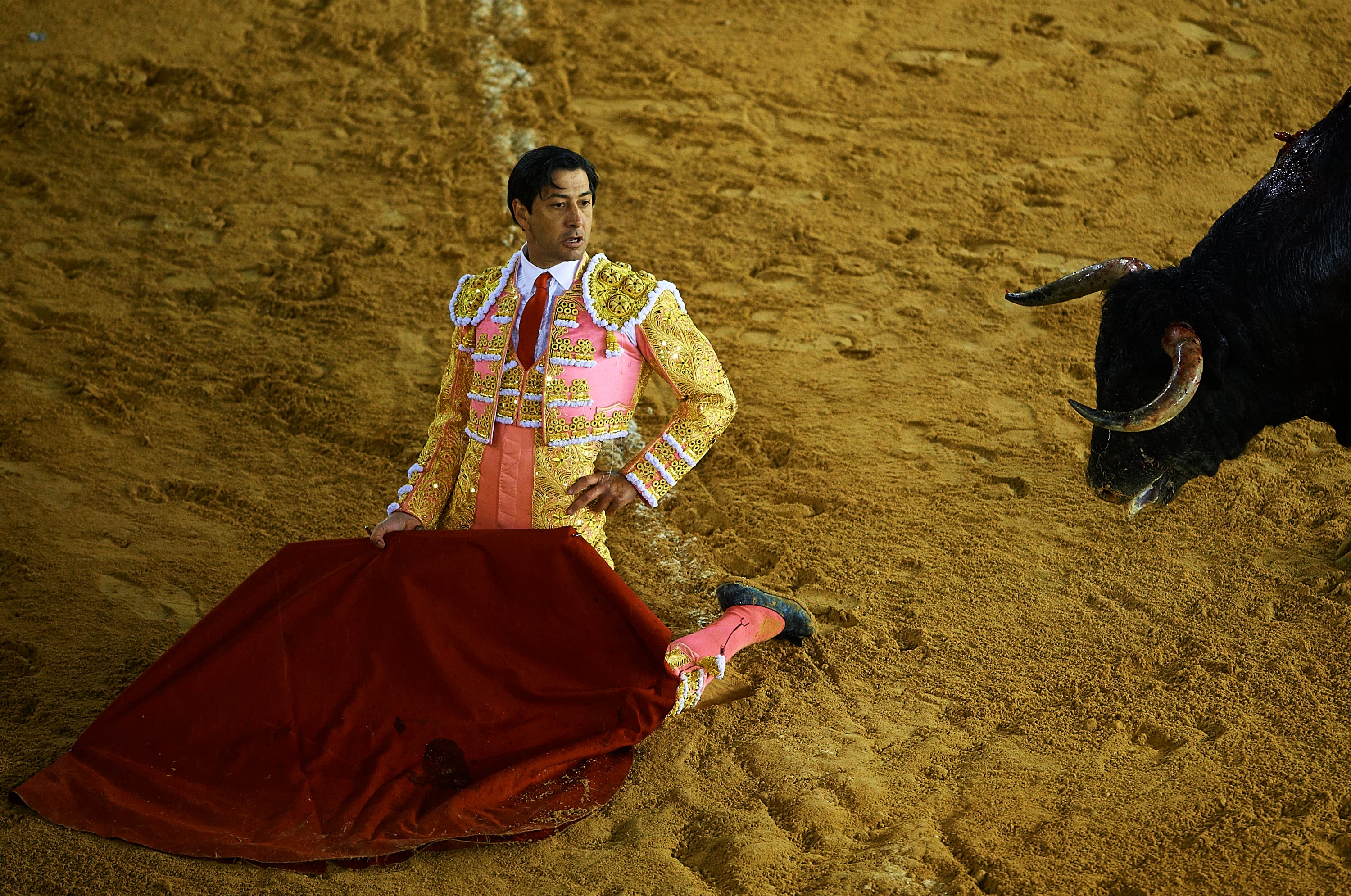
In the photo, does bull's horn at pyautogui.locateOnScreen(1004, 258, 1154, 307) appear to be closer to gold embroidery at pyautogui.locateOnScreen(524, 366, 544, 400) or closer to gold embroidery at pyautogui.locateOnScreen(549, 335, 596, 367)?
gold embroidery at pyautogui.locateOnScreen(549, 335, 596, 367)

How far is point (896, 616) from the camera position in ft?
13.1

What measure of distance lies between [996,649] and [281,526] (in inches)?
98.1

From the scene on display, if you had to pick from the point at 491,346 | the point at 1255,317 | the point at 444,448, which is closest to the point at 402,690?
the point at 444,448

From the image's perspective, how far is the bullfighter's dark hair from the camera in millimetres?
3096

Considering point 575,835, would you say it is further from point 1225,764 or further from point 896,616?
point 1225,764

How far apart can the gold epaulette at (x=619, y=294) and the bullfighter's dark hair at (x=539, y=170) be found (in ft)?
0.84

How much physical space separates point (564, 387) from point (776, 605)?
3.20 ft

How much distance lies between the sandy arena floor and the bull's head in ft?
1.98

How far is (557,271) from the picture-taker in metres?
3.27

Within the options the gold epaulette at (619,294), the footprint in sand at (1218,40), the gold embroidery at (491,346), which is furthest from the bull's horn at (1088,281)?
the footprint in sand at (1218,40)

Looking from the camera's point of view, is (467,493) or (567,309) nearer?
(567,309)

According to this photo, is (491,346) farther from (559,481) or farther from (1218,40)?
A: (1218,40)

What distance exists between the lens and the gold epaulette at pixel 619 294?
3246mm

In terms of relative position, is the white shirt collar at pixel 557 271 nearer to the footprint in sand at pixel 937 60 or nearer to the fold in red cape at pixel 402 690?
the fold in red cape at pixel 402 690
